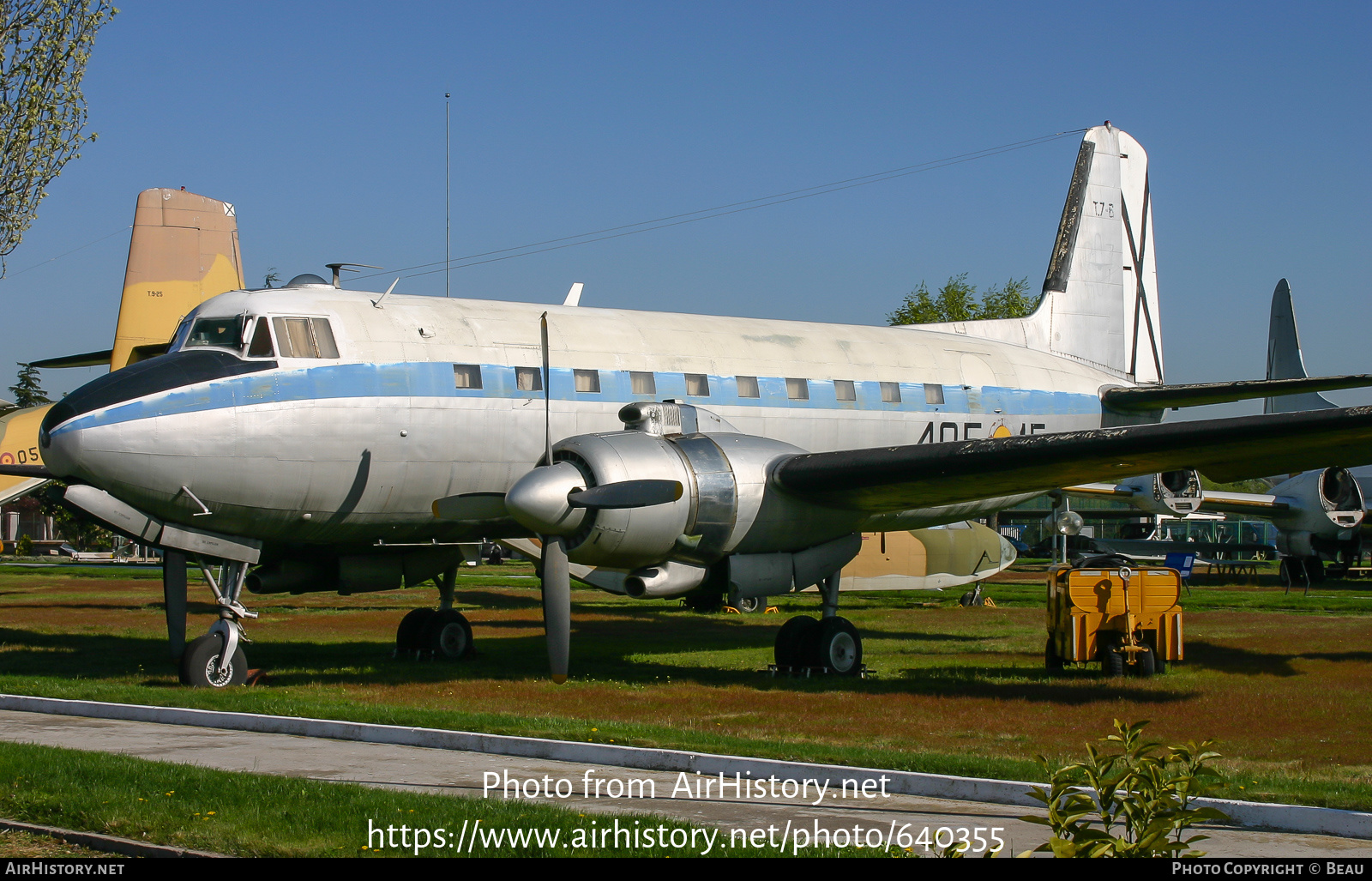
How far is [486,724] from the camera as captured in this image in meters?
10.2

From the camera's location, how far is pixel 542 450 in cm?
1423

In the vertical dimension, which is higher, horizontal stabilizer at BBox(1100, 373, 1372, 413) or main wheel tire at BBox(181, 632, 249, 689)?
horizontal stabilizer at BBox(1100, 373, 1372, 413)

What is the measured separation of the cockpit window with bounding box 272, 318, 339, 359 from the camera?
13023mm

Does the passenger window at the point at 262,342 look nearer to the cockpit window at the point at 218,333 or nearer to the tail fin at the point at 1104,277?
the cockpit window at the point at 218,333

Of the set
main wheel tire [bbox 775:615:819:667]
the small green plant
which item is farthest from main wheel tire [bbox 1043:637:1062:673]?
the small green plant

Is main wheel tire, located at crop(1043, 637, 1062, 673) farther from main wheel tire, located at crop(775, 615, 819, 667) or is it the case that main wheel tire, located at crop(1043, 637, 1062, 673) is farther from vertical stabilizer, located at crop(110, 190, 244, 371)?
vertical stabilizer, located at crop(110, 190, 244, 371)

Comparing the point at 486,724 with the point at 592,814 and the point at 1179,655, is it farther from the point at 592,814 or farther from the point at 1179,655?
the point at 1179,655

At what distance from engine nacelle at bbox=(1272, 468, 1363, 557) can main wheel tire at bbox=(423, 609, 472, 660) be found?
24390 millimetres

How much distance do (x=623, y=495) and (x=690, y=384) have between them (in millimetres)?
3562

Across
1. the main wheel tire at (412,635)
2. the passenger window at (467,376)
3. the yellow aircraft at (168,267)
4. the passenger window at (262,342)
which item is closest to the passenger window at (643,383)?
the passenger window at (467,376)

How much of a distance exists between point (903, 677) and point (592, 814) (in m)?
8.30

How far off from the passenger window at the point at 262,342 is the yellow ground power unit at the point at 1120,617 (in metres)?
9.11

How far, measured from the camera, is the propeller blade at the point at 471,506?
1332 centimetres
